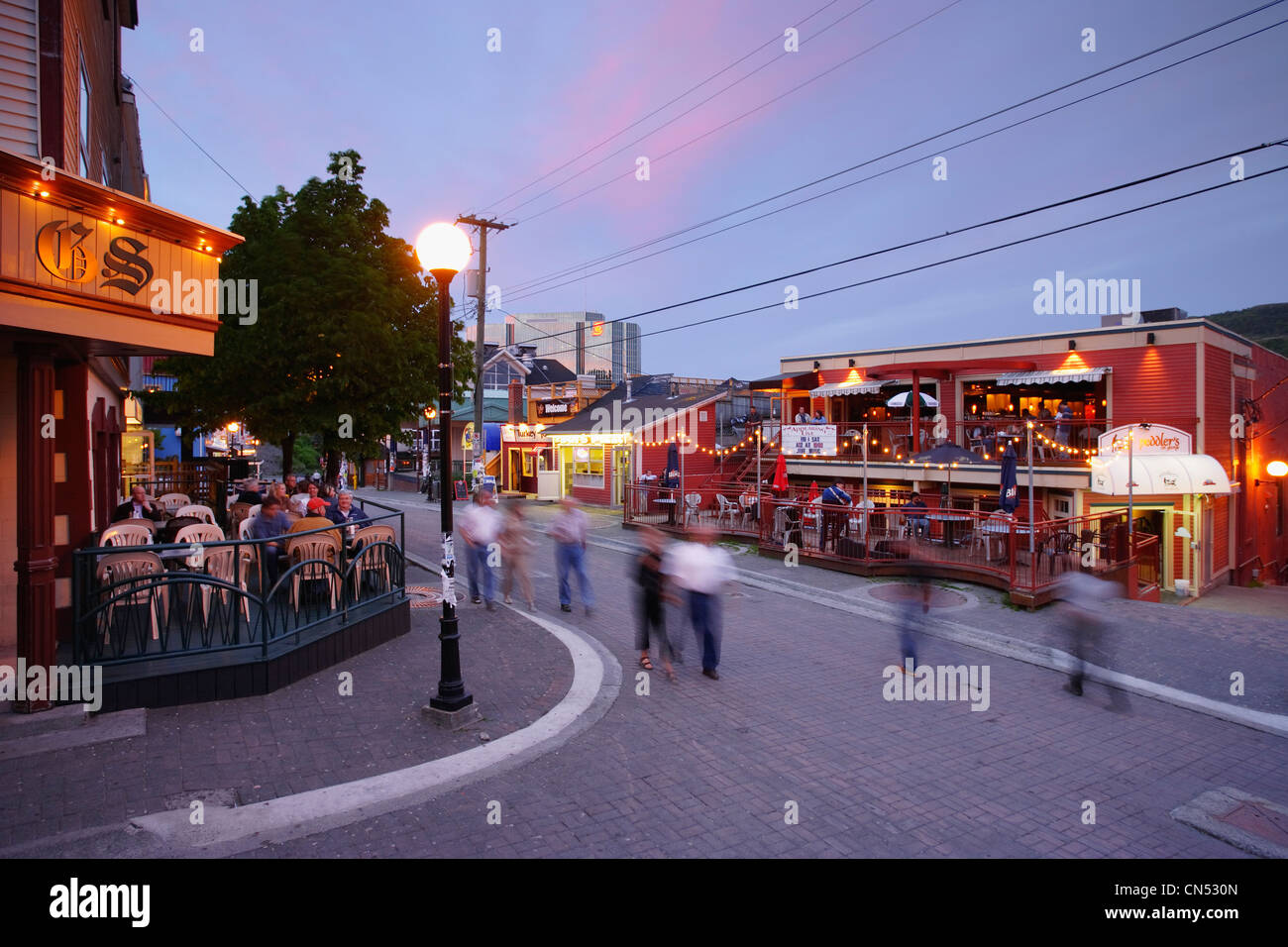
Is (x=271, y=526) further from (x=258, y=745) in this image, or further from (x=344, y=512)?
(x=258, y=745)

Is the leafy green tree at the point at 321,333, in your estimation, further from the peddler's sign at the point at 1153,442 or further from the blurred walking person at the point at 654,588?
the peddler's sign at the point at 1153,442

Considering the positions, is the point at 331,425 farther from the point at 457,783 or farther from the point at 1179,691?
the point at 1179,691

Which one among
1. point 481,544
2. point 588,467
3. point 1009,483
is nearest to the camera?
point 481,544

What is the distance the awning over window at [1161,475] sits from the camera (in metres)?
15.6

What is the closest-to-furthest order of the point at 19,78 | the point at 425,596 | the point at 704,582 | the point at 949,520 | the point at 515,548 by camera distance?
1. the point at 19,78
2. the point at 704,582
3. the point at 515,548
4. the point at 425,596
5. the point at 949,520

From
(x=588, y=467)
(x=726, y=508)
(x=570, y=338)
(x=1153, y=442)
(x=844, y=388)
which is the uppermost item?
(x=570, y=338)

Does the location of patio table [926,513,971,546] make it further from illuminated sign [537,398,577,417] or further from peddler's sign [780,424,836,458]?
illuminated sign [537,398,577,417]

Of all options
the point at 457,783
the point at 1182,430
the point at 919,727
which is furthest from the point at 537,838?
the point at 1182,430

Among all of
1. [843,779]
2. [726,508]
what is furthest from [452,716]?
[726,508]

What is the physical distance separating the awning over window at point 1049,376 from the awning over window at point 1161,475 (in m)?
4.03

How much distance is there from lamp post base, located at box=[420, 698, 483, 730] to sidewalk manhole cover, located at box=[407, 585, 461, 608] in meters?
4.69

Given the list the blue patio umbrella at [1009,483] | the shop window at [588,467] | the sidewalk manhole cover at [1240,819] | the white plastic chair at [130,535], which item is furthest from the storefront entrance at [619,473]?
the sidewalk manhole cover at [1240,819]

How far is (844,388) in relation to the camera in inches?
1007

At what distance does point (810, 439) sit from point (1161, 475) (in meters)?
8.00
